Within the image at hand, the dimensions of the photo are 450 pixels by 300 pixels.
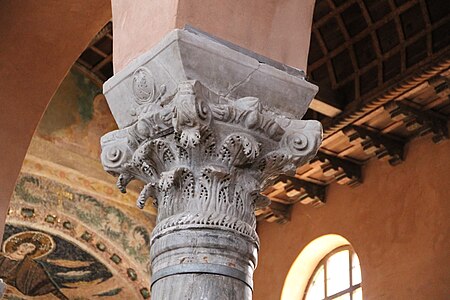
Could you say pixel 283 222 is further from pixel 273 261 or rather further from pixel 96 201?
pixel 96 201

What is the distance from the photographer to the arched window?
445 inches

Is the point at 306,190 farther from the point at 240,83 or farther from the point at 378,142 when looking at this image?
the point at 240,83

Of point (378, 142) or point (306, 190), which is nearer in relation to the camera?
point (378, 142)

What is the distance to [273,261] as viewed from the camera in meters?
12.4

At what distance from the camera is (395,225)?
1077 cm

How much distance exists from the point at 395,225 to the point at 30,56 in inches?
204

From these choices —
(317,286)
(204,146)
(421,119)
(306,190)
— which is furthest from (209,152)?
(317,286)

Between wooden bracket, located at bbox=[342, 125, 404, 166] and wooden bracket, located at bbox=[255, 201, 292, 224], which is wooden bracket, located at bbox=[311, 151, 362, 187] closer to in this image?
wooden bracket, located at bbox=[342, 125, 404, 166]

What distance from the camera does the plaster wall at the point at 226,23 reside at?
4.20m

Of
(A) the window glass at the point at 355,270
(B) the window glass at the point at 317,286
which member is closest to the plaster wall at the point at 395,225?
(A) the window glass at the point at 355,270

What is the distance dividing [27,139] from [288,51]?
3.14 metres

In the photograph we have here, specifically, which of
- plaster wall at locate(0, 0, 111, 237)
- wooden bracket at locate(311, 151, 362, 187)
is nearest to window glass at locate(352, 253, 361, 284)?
wooden bracket at locate(311, 151, 362, 187)

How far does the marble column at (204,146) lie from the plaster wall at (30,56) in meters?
2.86

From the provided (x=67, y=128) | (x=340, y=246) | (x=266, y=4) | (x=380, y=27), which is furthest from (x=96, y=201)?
(x=266, y=4)
